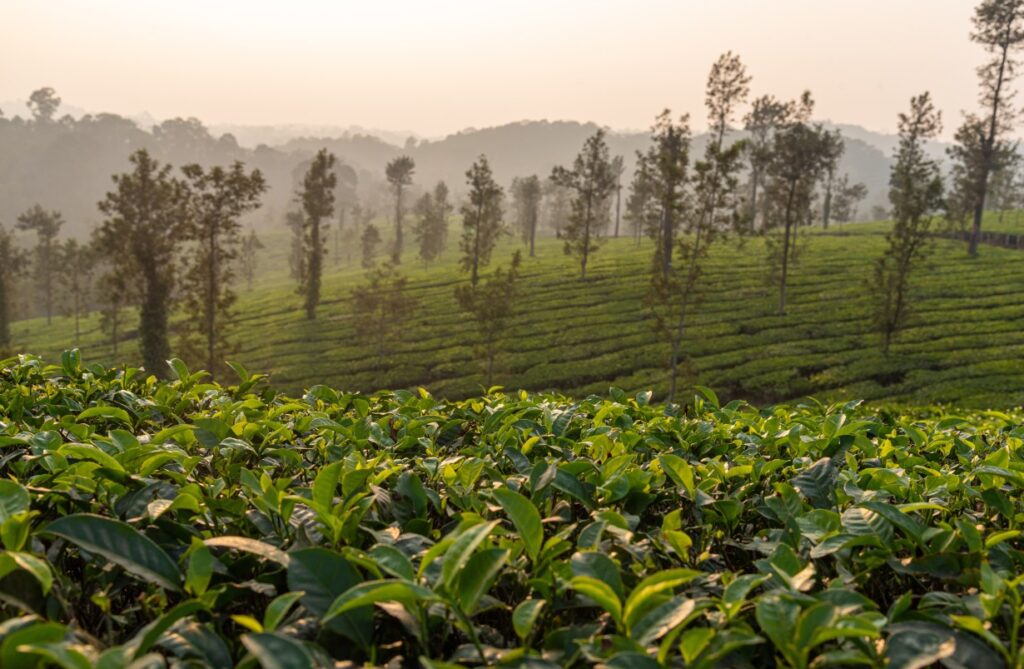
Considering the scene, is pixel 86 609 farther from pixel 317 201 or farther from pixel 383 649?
pixel 317 201

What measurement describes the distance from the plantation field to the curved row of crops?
83.4 ft

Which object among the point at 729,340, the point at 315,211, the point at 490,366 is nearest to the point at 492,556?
the point at 490,366

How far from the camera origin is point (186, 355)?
106 ft

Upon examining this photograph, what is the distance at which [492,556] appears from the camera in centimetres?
140

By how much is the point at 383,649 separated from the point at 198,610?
0.45 meters

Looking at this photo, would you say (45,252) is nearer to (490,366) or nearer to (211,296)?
(211,296)

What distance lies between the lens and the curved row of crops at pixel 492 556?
4.36 feet

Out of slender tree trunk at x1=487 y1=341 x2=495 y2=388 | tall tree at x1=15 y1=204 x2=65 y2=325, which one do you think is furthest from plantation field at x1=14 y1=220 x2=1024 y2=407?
tall tree at x1=15 y1=204 x2=65 y2=325

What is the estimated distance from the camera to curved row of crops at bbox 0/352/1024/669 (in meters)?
1.33

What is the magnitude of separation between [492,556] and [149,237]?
36101 millimetres

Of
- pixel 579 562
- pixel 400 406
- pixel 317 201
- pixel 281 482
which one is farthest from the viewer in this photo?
pixel 317 201

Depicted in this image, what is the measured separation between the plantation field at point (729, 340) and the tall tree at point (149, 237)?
2.93 meters

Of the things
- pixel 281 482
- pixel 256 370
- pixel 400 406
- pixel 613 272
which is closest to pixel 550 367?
pixel 256 370

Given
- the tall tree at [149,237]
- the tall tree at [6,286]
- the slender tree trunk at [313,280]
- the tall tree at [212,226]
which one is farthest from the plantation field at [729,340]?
the tall tree at [212,226]
